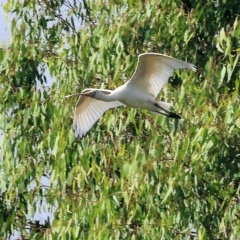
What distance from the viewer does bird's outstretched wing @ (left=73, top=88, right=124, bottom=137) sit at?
660 centimetres

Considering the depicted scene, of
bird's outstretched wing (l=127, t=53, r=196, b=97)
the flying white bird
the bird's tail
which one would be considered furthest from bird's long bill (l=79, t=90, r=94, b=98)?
the bird's tail

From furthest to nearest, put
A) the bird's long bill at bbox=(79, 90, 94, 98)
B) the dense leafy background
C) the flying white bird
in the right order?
the bird's long bill at bbox=(79, 90, 94, 98) → the flying white bird → the dense leafy background

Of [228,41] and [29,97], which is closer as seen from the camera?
[228,41]

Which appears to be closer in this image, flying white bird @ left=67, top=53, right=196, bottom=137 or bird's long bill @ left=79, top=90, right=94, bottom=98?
flying white bird @ left=67, top=53, right=196, bottom=137

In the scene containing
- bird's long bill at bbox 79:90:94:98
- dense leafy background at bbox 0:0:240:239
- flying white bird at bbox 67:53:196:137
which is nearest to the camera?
dense leafy background at bbox 0:0:240:239

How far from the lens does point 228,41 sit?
6.16 meters

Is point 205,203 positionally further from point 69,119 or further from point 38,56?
point 38,56

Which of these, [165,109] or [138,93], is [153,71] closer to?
[138,93]

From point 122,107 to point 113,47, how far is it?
17.1 inches

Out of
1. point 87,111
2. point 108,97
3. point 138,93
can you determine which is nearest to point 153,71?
point 138,93

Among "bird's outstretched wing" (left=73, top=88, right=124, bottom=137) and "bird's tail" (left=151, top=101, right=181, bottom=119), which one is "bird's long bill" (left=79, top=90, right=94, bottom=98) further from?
"bird's tail" (left=151, top=101, right=181, bottom=119)

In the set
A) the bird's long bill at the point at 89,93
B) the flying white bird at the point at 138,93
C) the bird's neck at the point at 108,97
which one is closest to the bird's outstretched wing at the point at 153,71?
the flying white bird at the point at 138,93

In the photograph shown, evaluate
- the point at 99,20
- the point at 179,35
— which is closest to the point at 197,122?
the point at 179,35

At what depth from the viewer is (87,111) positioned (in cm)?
707
